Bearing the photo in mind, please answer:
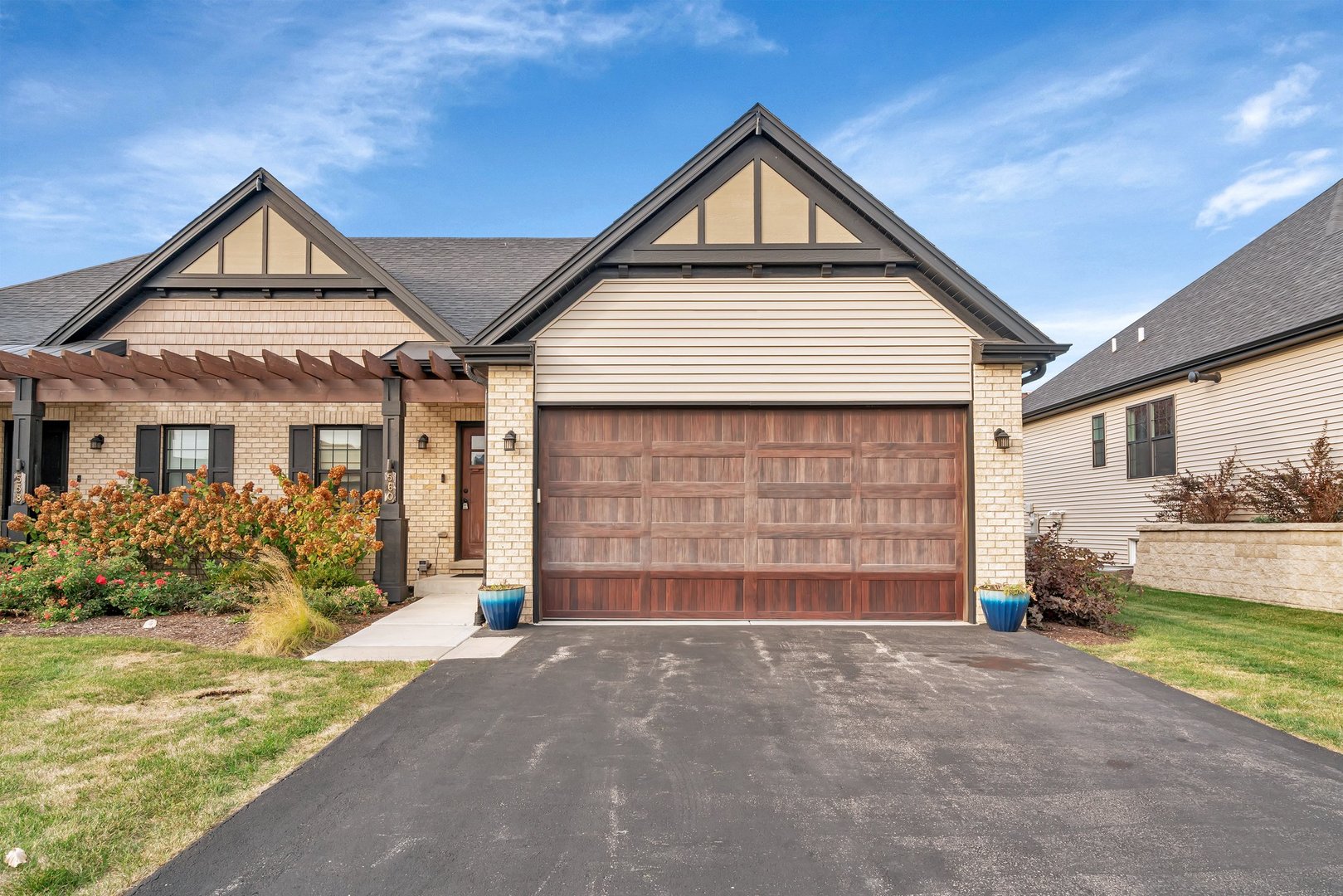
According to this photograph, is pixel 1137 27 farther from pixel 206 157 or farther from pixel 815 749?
pixel 206 157

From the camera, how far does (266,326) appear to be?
431 inches

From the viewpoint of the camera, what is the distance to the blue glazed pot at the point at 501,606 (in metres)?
7.75

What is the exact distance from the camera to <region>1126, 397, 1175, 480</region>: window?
14.5m

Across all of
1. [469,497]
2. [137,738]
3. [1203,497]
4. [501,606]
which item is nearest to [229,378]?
[469,497]

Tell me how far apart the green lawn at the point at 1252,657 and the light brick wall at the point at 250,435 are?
9.36m

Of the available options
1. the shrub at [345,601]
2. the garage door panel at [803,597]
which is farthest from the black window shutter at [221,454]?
the garage door panel at [803,597]

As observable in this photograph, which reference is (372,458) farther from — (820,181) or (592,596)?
(820,181)

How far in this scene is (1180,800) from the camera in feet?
11.4

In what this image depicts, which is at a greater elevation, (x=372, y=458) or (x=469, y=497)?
(x=372, y=458)

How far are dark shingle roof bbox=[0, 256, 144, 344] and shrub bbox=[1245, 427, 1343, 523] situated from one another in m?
20.2

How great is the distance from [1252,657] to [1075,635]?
1541 mm

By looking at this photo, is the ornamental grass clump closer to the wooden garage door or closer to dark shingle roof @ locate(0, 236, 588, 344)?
the wooden garage door

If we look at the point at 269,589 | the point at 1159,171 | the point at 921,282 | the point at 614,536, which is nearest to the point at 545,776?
the point at 614,536

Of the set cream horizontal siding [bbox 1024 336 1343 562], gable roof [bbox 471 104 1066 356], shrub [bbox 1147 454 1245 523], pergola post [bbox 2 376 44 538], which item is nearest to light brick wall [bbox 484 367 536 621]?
gable roof [bbox 471 104 1066 356]
